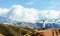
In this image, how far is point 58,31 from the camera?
111ft

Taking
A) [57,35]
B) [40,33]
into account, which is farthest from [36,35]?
[57,35]

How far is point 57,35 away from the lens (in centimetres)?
3356

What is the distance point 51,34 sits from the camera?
110 ft

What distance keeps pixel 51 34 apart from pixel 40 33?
179cm

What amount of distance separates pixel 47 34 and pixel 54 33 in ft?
4.59

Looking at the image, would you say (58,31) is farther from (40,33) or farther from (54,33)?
(40,33)

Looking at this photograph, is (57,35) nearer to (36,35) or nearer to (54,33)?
(54,33)

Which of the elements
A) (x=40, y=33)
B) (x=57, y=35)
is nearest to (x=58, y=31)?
(x=57, y=35)

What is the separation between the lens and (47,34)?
32875 mm

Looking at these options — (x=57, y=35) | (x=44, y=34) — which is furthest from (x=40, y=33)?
(x=57, y=35)

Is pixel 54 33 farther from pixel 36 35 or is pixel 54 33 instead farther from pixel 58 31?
pixel 36 35

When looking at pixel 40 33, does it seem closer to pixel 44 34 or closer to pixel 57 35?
pixel 44 34

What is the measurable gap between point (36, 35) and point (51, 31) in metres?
2.43

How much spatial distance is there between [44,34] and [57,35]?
2.26 metres
